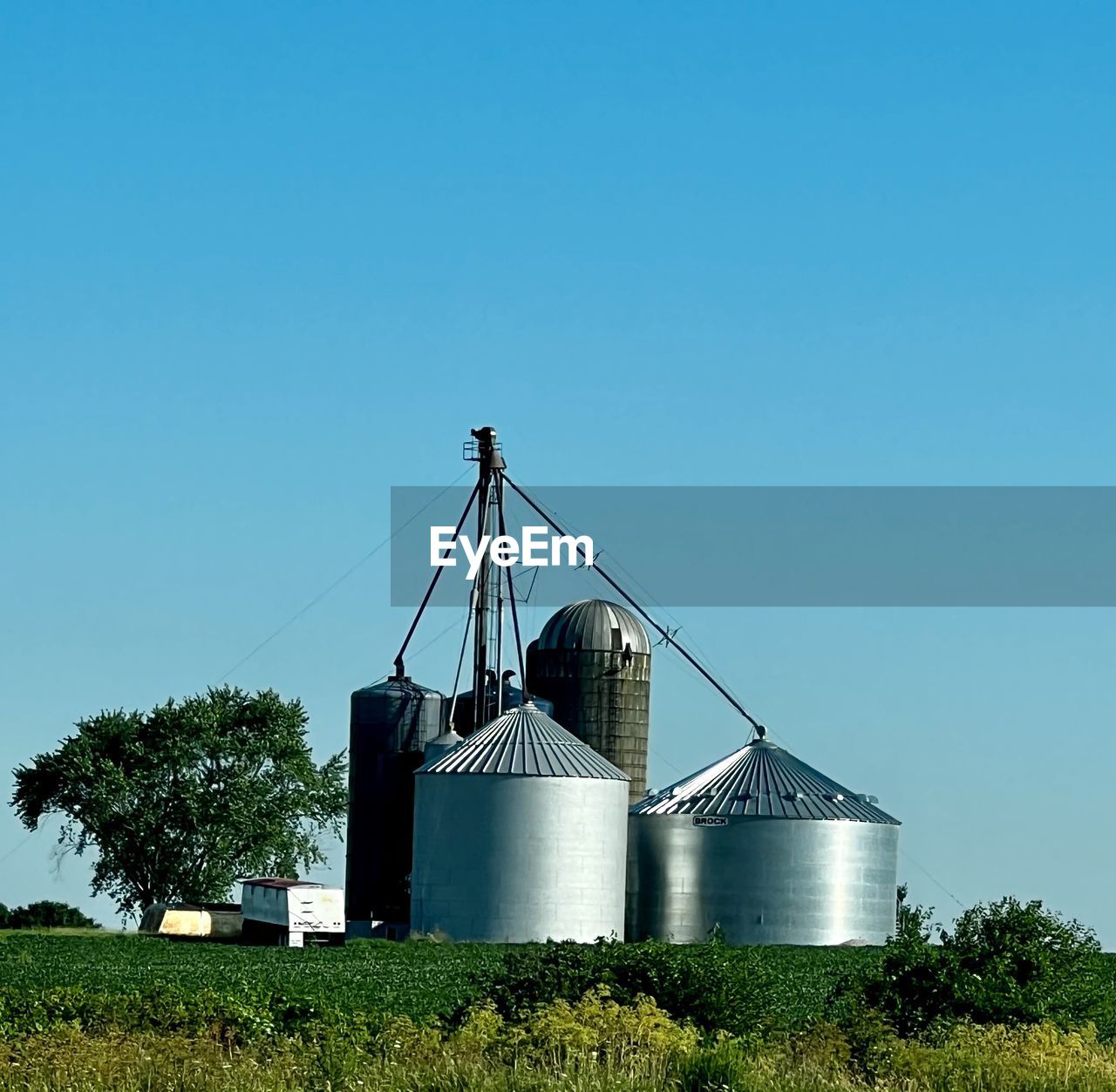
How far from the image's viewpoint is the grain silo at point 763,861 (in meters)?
67.2

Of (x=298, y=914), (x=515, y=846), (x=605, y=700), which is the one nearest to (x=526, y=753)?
(x=515, y=846)

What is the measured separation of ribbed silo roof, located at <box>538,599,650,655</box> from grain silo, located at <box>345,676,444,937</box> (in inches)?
200

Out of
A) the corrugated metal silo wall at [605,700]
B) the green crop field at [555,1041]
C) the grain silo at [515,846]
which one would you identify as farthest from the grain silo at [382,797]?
the green crop field at [555,1041]

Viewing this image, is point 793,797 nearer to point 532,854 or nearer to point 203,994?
point 532,854

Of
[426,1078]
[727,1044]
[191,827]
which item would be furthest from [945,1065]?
[191,827]

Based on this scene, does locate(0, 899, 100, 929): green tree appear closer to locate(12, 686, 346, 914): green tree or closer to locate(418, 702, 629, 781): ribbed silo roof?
locate(12, 686, 346, 914): green tree

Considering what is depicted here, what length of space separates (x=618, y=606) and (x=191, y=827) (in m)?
26.2

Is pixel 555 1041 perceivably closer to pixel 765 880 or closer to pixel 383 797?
pixel 765 880

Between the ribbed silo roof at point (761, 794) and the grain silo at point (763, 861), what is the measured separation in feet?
0.14

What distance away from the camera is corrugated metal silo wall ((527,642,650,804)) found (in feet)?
240

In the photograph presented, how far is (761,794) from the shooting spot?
68.6 metres

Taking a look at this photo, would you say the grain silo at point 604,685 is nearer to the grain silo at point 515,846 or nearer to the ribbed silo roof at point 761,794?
the ribbed silo roof at point 761,794

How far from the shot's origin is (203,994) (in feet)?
87.6

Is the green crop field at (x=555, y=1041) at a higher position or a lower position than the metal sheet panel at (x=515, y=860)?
lower
